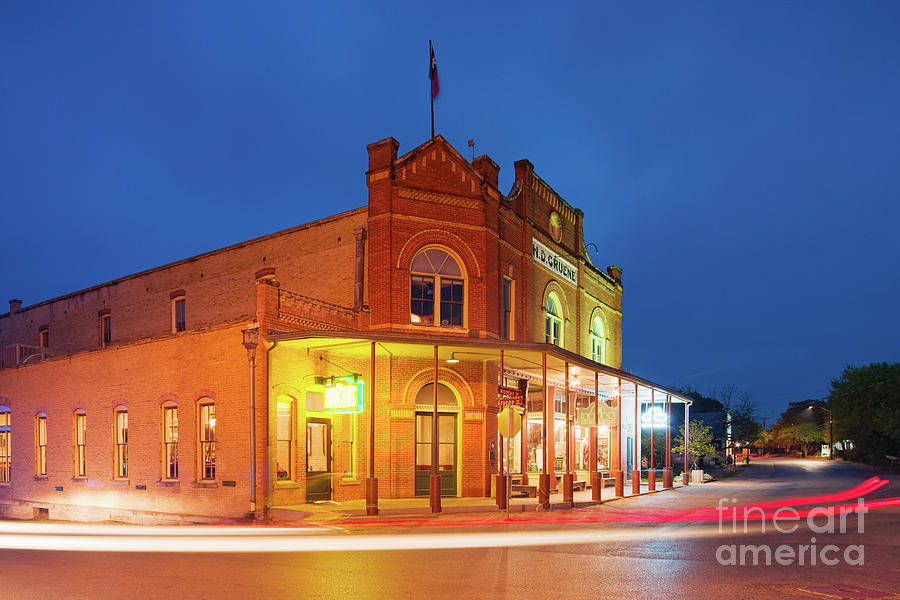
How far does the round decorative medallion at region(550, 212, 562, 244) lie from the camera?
95.4 feet

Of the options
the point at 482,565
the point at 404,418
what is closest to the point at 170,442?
the point at 404,418

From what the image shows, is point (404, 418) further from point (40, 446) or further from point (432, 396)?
point (40, 446)

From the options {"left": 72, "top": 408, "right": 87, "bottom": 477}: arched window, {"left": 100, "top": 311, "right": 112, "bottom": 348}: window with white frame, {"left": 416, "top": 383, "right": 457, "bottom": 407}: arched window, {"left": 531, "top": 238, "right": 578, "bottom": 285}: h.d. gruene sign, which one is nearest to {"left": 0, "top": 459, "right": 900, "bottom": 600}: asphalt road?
{"left": 416, "top": 383, "right": 457, "bottom": 407}: arched window

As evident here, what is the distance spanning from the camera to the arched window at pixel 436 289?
72.9ft

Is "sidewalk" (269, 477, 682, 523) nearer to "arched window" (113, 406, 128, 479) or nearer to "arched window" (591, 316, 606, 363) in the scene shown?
"arched window" (113, 406, 128, 479)

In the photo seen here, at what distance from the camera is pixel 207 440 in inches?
774

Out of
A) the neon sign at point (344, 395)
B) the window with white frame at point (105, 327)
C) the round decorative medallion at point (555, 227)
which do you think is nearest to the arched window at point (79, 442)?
the window with white frame at point (105, 327)

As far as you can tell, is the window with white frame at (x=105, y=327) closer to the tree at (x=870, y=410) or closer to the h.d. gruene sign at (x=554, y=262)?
the h.d. gruene sign at (x=554, y=262)

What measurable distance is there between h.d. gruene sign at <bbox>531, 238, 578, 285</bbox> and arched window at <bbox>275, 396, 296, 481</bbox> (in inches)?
428

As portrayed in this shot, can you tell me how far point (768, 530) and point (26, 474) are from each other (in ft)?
77.2

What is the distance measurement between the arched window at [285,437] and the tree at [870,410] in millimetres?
48580

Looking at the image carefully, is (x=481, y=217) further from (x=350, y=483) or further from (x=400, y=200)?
(x=350, y=483)

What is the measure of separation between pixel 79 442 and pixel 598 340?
21.3 metres

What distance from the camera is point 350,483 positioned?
822 inches
